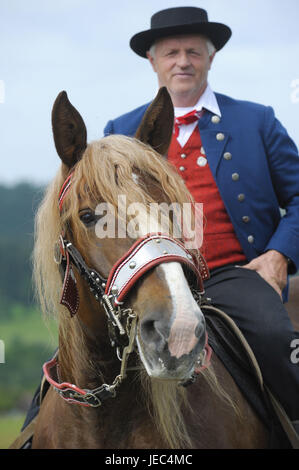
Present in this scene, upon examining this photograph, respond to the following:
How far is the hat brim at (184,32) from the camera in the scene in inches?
195

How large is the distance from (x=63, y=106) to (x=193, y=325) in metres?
1.56

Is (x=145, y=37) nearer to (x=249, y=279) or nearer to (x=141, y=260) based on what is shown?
(x=249, y=279)

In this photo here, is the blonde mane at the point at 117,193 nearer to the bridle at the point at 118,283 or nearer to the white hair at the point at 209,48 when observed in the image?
the bridle at the point at 118,283

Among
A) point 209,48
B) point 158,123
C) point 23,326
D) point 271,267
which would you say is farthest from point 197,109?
point 23,326

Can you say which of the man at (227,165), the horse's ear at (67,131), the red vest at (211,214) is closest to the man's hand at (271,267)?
the man at (227,165)

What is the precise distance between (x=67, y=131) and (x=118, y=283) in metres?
1.07

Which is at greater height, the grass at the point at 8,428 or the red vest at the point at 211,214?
the red vest at the point at 211,214

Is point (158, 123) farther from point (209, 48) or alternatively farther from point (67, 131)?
point (209, 48)

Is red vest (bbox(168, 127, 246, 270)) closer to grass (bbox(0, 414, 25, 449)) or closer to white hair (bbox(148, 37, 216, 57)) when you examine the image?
white hair (bbox(148, 37, 216, 57))

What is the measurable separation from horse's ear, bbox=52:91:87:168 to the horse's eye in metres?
0.48

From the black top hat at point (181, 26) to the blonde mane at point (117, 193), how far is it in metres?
1.77

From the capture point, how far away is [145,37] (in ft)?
16.8

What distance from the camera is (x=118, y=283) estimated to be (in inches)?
116

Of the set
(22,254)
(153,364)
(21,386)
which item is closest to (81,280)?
(153,364)
